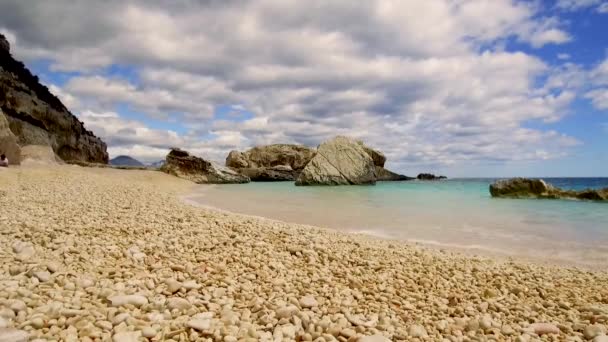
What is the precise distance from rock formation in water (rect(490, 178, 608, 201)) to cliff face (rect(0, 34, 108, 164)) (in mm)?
36822

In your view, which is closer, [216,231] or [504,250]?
[216,231]

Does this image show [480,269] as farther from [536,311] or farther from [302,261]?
[302,261]

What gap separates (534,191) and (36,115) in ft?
138

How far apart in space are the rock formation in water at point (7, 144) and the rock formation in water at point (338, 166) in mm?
22304

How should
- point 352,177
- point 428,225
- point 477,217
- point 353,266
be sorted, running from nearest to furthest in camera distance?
point 353,266 → point 428,225 → point 477,217 → point 352,177

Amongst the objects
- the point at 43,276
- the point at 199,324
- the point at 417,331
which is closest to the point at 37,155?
the point at 43,276

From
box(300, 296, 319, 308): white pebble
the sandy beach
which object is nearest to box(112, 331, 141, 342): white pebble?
the sandy beach

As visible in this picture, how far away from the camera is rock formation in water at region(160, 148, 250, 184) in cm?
3431

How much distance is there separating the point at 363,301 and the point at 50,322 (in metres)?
2.96

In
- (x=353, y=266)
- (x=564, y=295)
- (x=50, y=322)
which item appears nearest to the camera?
(x=50, y=322)

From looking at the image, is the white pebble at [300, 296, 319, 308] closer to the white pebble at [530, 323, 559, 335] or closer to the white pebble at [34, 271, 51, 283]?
the white pebble at [530, 323, 559, 335]

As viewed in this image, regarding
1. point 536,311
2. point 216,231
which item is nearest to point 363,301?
point 536,311

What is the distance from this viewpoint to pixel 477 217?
40.6 feet

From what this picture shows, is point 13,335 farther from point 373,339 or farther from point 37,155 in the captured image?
point 37,155
